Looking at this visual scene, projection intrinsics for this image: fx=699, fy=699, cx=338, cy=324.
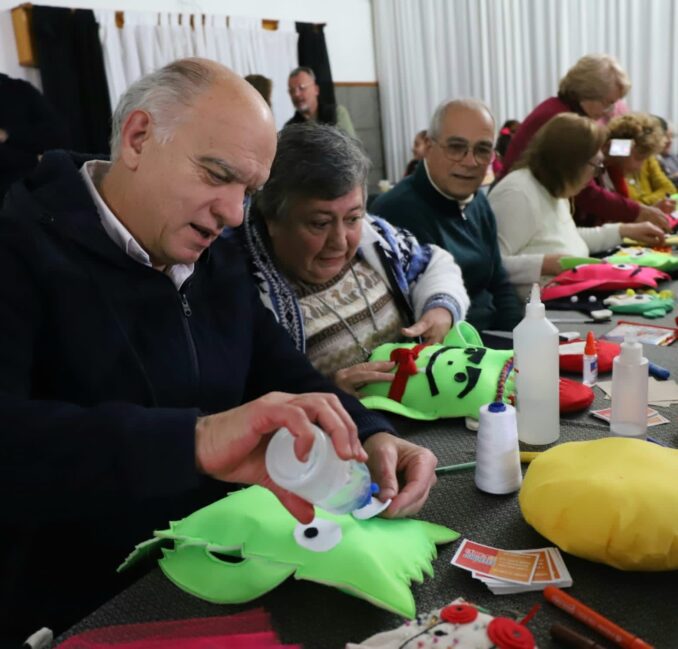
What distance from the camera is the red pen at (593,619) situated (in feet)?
2.29

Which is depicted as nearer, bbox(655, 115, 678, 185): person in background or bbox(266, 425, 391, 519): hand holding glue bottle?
bbox(266, 425, 391, 519): hand holding glue bottle

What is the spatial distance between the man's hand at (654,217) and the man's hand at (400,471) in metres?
2.53

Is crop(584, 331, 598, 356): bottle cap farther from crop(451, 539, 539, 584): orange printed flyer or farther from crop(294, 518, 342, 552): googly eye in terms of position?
crop(294, 518, 342, 552): googly eye

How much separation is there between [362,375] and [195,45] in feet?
12.9

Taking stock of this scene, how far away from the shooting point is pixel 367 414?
1165 millimetres

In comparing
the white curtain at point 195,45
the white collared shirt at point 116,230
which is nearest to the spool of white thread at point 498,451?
the white collared shirt at point 116,230

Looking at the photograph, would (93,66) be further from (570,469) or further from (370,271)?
(570,469)

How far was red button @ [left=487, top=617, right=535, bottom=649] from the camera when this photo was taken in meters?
0.67

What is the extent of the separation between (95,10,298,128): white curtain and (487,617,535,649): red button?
3646mm

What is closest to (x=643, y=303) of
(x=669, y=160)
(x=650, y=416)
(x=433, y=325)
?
(x=433, y=325)

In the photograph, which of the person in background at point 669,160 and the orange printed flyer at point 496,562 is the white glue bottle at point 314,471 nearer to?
the orange printed flyer at point 496,562

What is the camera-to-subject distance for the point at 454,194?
89.7 inches

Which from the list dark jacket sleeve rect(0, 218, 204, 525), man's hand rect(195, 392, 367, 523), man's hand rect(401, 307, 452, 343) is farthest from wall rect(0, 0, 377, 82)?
man's hand rect(195, 392, 367, 523)

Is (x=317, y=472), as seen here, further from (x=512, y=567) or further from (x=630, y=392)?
(x=630, y=392)
